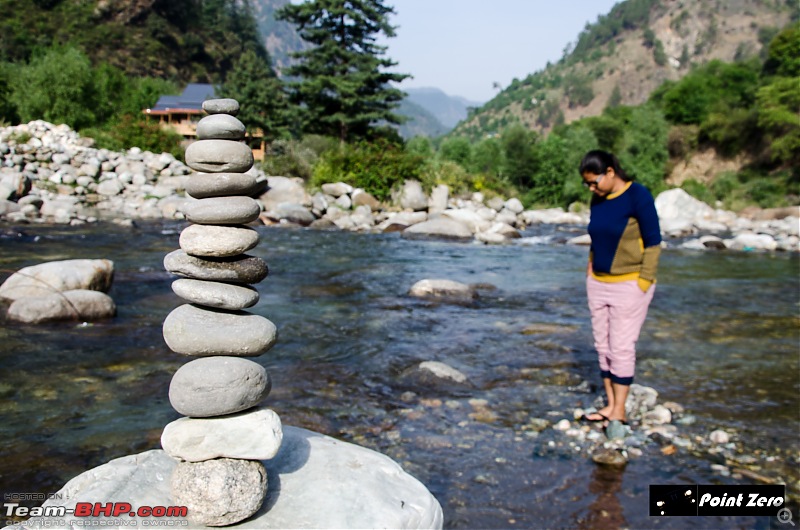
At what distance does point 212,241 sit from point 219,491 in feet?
3.99

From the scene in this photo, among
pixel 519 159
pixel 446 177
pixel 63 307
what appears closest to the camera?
pixel 63 307

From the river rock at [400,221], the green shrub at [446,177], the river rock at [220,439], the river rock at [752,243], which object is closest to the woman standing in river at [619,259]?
the river rock at [220,439]

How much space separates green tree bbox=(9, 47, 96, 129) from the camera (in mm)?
38031

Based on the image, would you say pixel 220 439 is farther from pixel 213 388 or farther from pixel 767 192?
pixel 767 192

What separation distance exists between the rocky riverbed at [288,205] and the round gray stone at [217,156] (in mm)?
16577

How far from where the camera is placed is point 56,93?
38.3 metres

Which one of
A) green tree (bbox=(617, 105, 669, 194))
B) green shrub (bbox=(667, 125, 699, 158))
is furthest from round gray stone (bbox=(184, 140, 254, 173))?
green shrub (bbox=(667, 125, 699, 158))

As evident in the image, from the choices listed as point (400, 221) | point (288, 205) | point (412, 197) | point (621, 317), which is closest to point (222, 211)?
point (621, 317)

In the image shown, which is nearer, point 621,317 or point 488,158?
point 621,317

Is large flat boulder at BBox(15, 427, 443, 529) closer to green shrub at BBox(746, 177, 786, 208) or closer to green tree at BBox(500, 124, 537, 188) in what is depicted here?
green tree at BBox(500, 124, 537, 188)

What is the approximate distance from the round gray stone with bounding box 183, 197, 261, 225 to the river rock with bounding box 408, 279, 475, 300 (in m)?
7.93

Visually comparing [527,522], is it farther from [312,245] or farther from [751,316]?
[312,245]

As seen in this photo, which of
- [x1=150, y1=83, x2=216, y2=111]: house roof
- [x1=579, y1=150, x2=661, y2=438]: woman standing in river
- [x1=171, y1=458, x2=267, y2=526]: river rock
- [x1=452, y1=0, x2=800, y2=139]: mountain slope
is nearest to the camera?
[x1=171, y1=458, x2=267, y2=526]: river rock

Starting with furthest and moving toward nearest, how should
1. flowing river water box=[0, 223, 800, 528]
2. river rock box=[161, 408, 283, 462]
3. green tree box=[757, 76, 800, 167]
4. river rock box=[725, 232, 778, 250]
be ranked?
green tree box=[757, 76, 800, 167] → river rock box=[725, 232, 778, 250] → flowing river water box=[0, 223, 800, 528] → river rock box=[161, 408, 283, 462]
